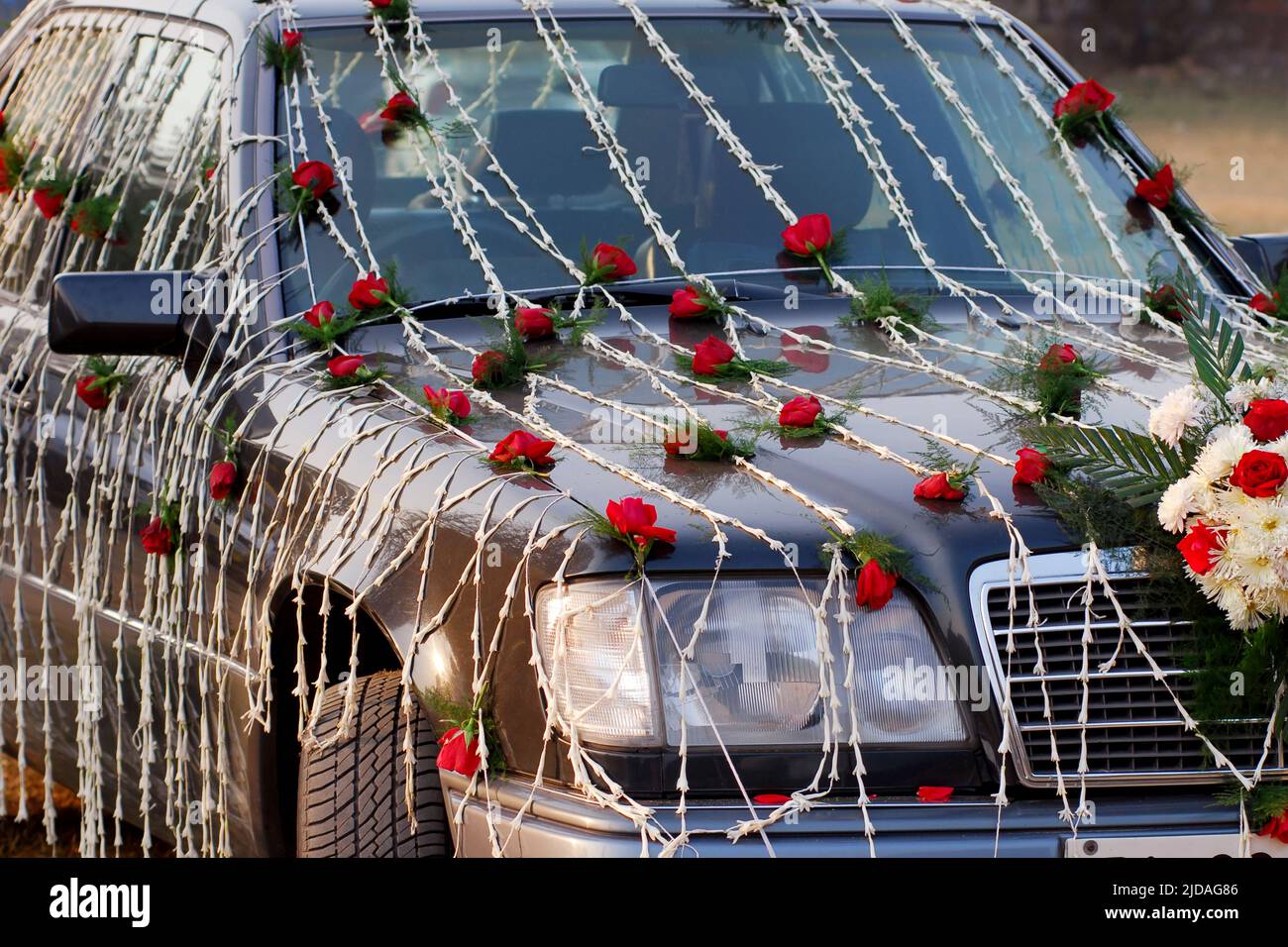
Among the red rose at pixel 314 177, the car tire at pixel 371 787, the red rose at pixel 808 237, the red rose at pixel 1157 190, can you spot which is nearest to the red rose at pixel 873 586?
the car tire at pixel 371 787

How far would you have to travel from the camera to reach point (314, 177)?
3840mm

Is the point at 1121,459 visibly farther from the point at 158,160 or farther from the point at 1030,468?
the point at 158,160

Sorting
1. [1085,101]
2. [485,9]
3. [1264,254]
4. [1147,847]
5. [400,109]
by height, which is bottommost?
[1147,847]

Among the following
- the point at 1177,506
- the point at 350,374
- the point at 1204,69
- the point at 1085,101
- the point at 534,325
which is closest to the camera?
the point at 1177,506

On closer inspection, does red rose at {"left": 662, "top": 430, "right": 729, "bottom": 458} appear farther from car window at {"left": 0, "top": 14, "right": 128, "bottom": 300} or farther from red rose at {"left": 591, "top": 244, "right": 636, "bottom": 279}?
car window at {"left": 0, "top": 14, "right": 128, "bottom": 300}

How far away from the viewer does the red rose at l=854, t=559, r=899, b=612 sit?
2666 mm

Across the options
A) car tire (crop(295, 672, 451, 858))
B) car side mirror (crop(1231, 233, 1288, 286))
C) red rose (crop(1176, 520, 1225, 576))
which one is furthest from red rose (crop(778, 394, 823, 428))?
car side mirror (crop(1231, 233, 1288, 286))

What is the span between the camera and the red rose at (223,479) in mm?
3470

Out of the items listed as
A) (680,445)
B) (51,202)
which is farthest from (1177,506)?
(51,202)

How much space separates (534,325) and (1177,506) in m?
1.30

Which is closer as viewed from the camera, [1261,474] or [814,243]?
[1261,474]

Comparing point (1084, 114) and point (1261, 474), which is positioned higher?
point (1084, 114)
